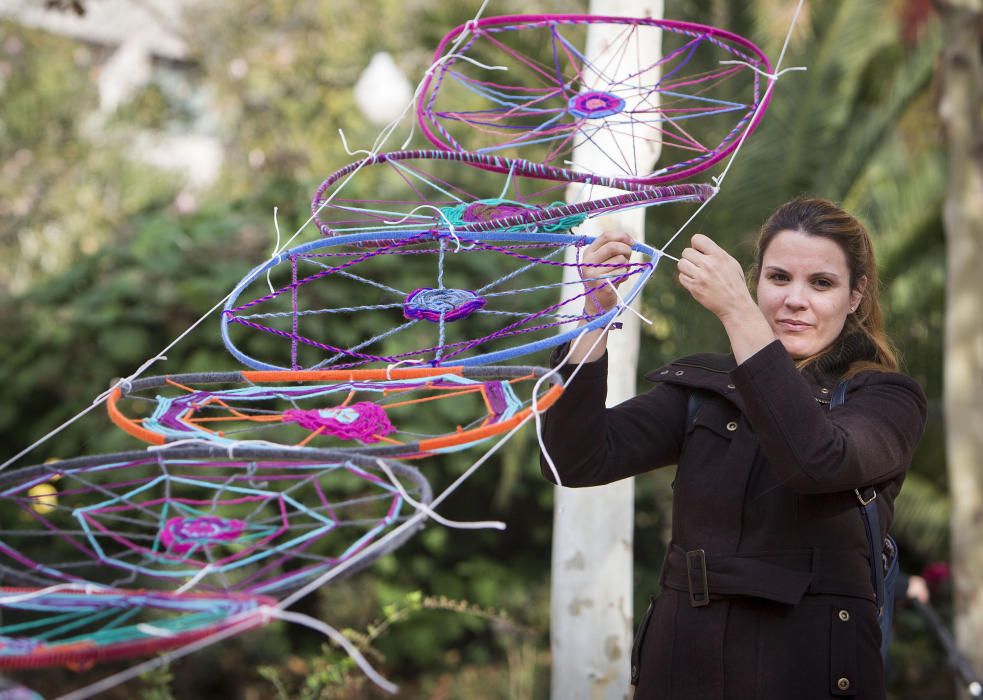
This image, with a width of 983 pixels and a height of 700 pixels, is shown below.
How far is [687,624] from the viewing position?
2371mm

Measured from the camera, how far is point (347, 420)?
7.79 feet

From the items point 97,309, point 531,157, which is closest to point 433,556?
point 97,309

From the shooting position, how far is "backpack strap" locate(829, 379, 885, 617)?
7.75 feet

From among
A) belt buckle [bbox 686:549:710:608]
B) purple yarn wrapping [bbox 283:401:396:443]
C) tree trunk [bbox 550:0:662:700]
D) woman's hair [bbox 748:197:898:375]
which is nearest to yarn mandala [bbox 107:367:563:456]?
purple yarn wrapping [bbox 283:401:396:443]

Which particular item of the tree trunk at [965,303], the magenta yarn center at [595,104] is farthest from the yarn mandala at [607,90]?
the tree trunk at [965,303]

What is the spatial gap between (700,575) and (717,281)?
62cm

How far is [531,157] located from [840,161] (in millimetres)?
2057

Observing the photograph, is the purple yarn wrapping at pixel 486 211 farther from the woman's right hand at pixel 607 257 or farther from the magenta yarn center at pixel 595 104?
the magenta yarn center at pixel 595 104

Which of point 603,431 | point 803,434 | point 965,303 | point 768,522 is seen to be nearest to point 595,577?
point 603,431

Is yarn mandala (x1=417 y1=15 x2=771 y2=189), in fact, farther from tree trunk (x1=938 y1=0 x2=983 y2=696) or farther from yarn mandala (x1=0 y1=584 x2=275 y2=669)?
tree trunk (x1=938 y1=0 x2=983 y2=696)

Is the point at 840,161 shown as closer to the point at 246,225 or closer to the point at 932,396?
the point at 932,396

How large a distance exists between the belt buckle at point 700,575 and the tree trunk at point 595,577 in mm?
1347

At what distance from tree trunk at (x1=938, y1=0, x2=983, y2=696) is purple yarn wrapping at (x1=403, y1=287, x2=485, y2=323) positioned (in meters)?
3.55

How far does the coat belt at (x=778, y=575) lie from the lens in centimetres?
229
